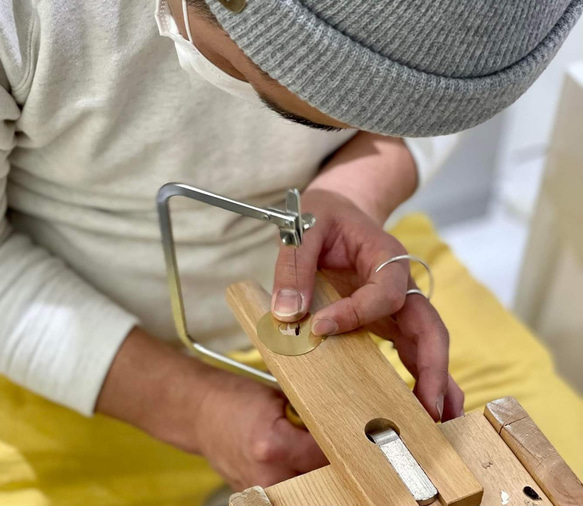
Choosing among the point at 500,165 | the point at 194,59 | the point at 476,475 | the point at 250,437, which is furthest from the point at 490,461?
the point at 500,165

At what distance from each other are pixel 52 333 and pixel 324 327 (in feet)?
1.10

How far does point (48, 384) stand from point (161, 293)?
165 millimetres

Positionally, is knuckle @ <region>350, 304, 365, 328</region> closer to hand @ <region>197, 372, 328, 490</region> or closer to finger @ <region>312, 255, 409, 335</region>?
finger @ <region>312, 255, 409, 335</region>

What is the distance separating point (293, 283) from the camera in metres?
0.63

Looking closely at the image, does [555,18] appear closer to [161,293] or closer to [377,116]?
[377,116]

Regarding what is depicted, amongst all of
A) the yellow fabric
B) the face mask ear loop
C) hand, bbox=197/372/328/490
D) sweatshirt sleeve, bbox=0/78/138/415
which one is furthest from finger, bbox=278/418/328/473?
the face mask ear loop

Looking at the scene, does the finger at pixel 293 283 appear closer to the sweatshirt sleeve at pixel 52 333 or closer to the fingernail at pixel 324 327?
the fingernail at pixel 324 327

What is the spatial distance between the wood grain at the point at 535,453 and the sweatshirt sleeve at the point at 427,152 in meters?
0.40

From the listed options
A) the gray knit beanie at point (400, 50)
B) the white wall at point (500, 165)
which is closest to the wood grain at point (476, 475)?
the gray knit beanie at point (400, 50)

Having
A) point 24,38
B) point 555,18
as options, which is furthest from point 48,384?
point 555,18

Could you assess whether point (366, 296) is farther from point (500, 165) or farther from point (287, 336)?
point (500, 165)

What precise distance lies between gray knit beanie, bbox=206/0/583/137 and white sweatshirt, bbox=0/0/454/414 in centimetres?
22

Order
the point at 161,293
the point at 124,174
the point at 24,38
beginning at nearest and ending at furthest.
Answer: the point at 24,38 < the point at 124,174 < the point at 161,293

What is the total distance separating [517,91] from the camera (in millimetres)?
524
